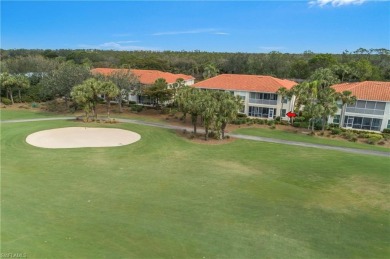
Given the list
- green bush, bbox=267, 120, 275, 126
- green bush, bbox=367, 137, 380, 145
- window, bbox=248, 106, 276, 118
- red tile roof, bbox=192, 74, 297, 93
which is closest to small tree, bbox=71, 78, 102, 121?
red tile roof, bbox=192, 74, 297, 93

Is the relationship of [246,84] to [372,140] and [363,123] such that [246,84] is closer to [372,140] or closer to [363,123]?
[363,123]

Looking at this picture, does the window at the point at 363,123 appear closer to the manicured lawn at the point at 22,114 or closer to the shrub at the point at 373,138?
the shrub at the point at 373,138

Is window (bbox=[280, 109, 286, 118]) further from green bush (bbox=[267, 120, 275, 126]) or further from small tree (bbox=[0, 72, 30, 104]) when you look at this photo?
small tree (bbox=[0, 72, 30, 104])

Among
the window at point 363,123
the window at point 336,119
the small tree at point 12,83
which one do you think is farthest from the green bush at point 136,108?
the window at point 363,123

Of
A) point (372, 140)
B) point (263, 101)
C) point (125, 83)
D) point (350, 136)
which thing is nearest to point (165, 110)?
point (125, 83)

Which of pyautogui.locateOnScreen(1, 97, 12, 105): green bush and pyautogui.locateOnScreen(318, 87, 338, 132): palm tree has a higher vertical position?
pyautogui.locateOnScreen(318, 87, 338, 132): palm tree

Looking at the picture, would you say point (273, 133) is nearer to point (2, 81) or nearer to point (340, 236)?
point (340, 236)
